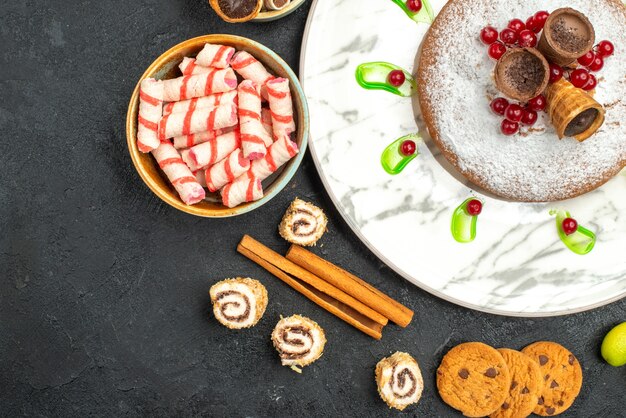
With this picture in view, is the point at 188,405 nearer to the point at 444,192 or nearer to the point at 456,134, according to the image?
the point at 444,192

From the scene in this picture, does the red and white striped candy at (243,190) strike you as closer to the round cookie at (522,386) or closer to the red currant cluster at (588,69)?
the red currant cluster at (588,69)

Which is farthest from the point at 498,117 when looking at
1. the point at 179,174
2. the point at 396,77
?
the point at 179,174

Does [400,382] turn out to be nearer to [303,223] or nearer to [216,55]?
[303,223]

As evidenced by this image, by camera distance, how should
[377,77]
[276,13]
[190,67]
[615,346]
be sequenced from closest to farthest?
[190,67] < [276,13] < [377,77] < [615,346]

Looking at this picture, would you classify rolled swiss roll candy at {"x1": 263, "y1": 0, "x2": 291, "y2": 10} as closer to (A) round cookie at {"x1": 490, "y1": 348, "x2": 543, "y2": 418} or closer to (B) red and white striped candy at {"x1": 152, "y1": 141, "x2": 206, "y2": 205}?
(B) red and white striped candy at {"x1": 152, "y1": 141, "x2": 206, "y2": 205}

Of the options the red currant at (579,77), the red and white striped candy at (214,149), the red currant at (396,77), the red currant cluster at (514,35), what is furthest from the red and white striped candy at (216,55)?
the red currant at (579,77)

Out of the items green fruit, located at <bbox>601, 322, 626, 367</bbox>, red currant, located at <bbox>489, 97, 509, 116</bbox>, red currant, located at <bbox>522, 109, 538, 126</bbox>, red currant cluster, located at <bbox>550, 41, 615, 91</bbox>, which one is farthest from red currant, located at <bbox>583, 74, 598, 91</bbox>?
green fruit, located at <bbox>601, 322, 626, 367</bbox>

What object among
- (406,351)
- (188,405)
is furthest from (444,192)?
(188,405)
